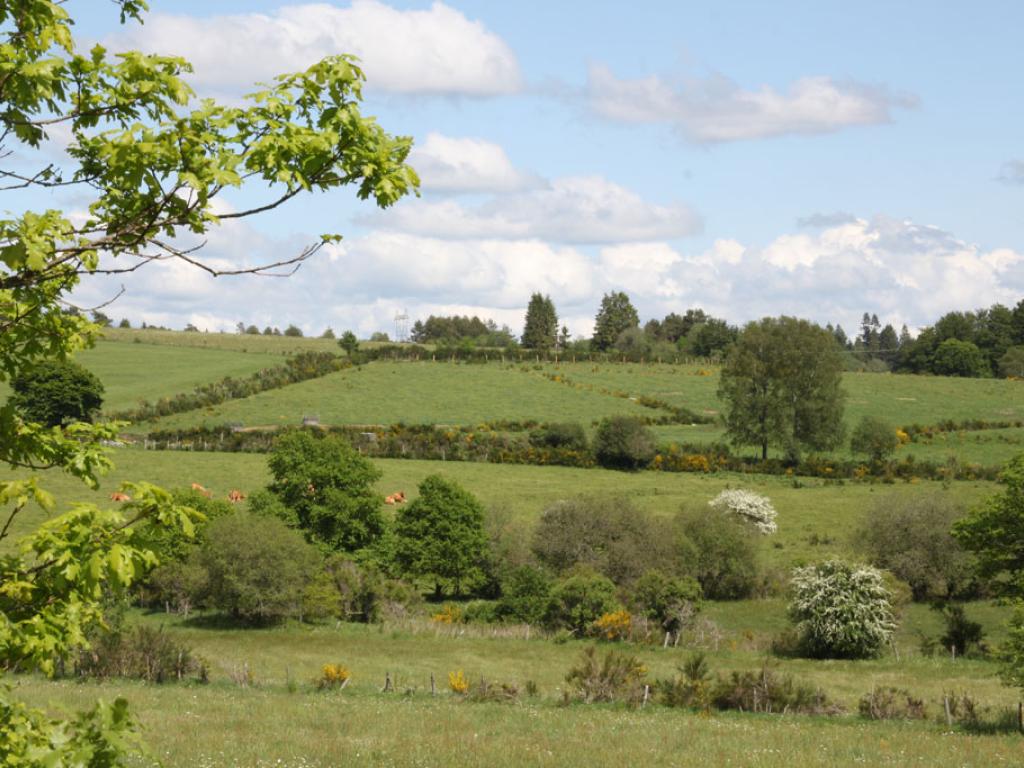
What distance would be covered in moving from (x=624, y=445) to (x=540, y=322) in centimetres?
9953

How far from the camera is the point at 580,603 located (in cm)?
4716

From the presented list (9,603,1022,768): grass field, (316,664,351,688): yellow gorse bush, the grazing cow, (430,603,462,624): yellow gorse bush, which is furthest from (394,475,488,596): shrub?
(316,664,351,688): yellow gorse bush

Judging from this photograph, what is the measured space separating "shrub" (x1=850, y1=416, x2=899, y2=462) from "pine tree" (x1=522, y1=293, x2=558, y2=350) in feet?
315

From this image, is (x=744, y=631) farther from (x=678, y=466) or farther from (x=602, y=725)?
(x=678, y=466)

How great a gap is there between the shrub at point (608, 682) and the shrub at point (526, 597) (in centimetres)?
1680

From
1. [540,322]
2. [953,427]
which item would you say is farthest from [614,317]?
[953,427]

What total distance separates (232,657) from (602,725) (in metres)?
→ 20.1

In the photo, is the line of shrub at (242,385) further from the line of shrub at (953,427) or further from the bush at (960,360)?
the bush at (960,360)

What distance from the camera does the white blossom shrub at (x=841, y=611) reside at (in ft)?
140

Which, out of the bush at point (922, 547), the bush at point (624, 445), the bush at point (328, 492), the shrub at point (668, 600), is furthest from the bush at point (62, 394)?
the bush at point (922, 547)

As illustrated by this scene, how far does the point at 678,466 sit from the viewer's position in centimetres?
8438

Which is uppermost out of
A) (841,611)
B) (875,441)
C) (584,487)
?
(875,441)

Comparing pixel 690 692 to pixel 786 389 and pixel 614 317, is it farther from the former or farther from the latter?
pixel 614 317

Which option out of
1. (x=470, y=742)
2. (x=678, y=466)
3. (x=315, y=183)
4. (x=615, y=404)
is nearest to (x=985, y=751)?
(x=470, y=742)
